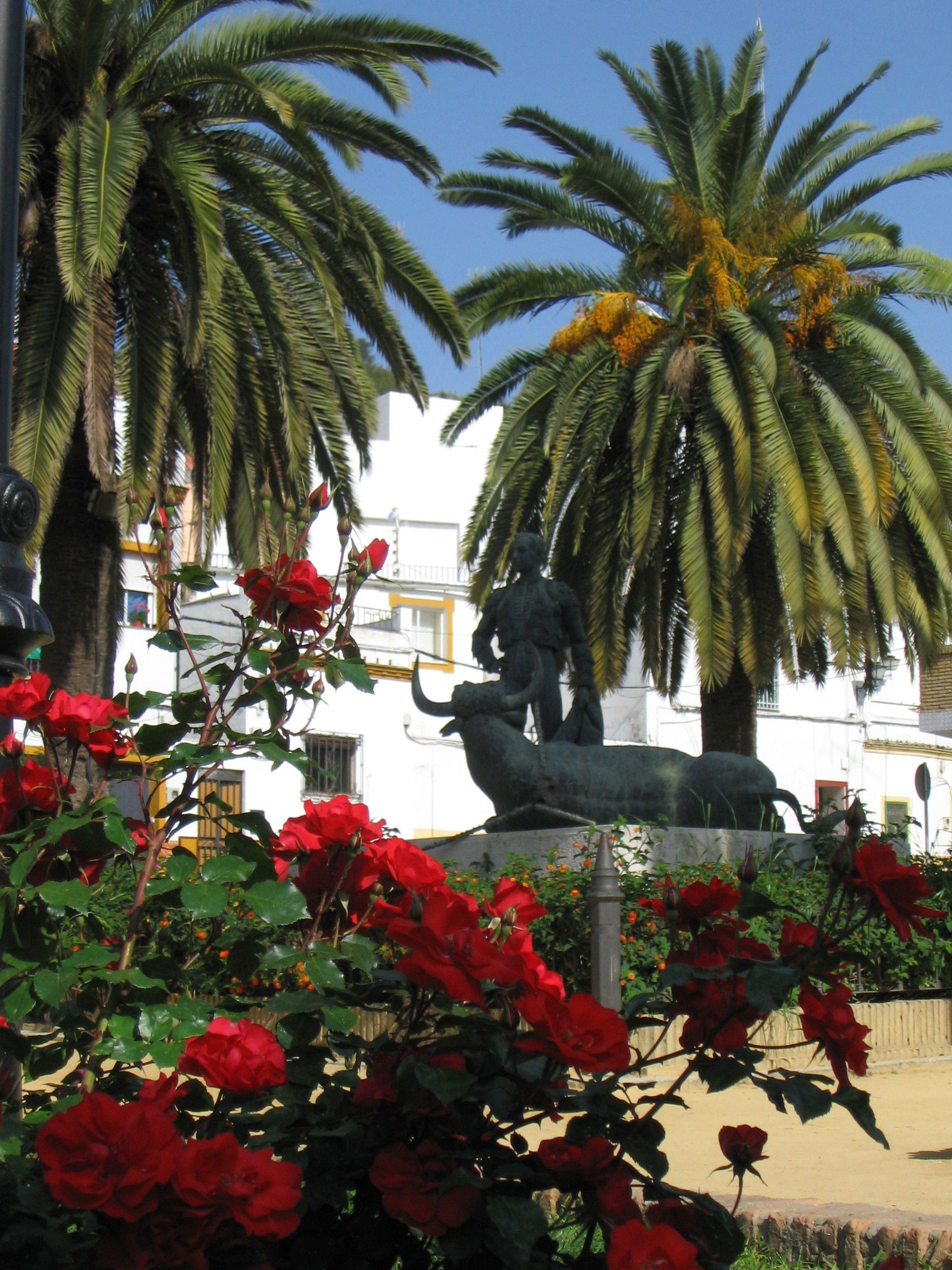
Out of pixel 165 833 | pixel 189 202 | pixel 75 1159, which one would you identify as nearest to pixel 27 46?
pixel 189 202

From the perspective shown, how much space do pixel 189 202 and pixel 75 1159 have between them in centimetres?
978

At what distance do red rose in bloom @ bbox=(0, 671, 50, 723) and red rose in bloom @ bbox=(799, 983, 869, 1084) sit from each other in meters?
1.19

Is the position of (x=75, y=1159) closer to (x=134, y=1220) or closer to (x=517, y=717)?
(x=134, y=1220)

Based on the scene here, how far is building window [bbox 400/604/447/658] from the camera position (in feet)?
106

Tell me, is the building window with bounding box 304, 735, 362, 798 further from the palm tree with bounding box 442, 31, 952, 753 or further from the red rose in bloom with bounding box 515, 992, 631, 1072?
the red rose in bloom with bounding box 515, 992, 631, 1072

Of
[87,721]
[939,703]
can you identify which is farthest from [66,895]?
[939,703]

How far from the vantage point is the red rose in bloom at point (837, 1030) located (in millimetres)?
1848

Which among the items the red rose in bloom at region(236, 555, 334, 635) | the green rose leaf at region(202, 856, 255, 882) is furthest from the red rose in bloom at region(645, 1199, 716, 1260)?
the red rose in bloom at region(236, 555, 334, 635)

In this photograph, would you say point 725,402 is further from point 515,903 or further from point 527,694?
point 515,903

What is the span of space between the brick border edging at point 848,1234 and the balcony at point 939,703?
1063 inches

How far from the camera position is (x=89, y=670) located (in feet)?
37.2

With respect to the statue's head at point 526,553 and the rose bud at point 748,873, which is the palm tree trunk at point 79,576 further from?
the rose bud at point 748,873

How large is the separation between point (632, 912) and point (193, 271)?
18.1 feet

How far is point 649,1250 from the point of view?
156 cm
